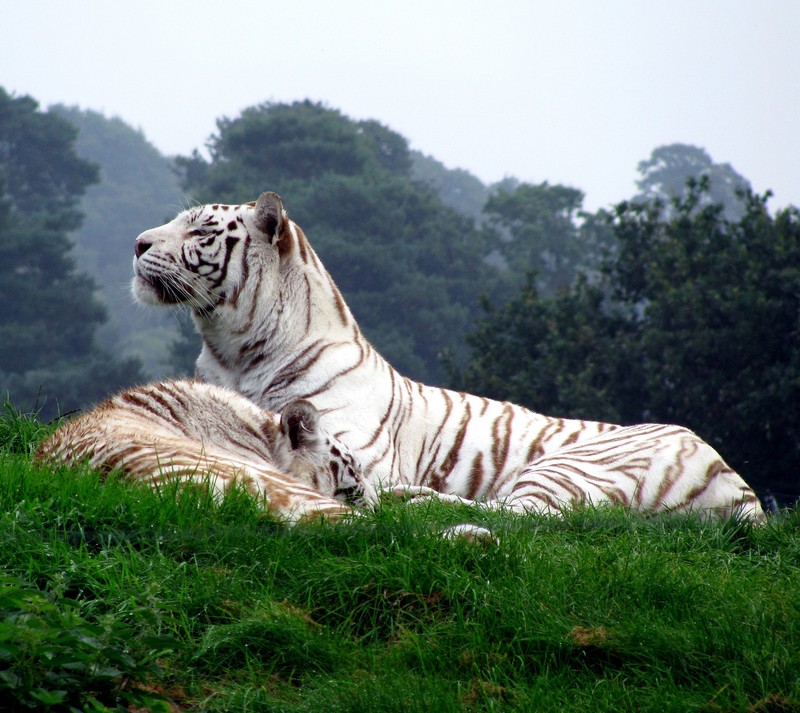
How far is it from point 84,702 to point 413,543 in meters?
1.39

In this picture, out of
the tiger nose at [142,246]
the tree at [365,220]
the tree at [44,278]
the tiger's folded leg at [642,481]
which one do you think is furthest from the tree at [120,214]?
the tiger's folded leg at [642,481]

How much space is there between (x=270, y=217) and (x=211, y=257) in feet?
1.36

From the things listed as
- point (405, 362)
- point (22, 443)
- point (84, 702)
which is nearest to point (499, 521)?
point (84, 702)

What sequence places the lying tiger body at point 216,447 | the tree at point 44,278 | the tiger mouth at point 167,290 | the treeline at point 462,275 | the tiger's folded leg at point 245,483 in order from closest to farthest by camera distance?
the tiger's folded leg at point 245,483, the lying tiger body at point 216,447, the tiger mouth at point 167,290, the treeline at point 462,275, the tree at point 44,278

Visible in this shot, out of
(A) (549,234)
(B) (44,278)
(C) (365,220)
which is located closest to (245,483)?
(B) (44,278)

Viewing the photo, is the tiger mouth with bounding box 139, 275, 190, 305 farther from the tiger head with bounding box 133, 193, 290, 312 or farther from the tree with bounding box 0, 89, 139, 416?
the tree with bounding box 0, 89, 139, 416

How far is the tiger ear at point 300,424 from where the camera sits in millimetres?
5293

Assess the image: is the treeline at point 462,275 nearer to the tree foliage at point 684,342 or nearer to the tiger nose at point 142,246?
the tree foliage at point 684,342

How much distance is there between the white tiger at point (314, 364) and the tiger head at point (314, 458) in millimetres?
907

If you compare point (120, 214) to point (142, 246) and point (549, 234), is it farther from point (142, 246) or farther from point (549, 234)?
point (142, 246)

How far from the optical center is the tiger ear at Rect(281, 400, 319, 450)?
5.29 meters

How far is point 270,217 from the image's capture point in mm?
6773

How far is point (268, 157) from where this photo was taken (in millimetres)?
46500

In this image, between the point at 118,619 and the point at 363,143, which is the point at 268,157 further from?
the point at 118,619
